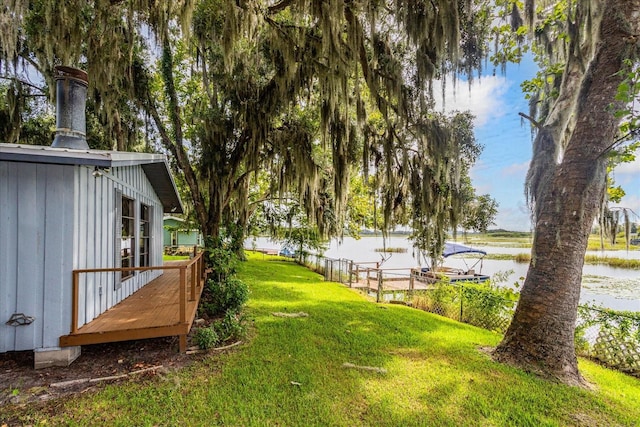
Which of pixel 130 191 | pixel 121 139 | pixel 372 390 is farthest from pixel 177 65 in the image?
pixel 372 390

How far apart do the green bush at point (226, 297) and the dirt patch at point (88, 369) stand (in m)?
1.34

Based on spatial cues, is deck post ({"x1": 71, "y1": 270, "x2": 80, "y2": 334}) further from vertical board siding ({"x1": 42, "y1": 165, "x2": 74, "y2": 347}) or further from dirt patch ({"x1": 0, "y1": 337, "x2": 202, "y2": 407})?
dirt patch ({"x1": 0, "y1": 337, "x2": 202, "y2": 407})

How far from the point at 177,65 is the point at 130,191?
584cm

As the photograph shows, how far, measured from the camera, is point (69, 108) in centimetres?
437

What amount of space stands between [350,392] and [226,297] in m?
3.16

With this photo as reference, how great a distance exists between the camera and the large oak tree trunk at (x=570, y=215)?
397cm

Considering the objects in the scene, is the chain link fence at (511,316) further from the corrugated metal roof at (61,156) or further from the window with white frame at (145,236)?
the corrugated metal roof at (61,156)

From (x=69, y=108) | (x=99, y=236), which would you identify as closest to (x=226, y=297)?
(x=99, y=236)

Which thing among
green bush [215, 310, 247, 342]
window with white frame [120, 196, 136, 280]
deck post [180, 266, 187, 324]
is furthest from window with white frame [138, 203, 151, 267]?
deck post [180, 266, 187, 324]

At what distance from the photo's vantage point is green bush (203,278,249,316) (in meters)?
5.68

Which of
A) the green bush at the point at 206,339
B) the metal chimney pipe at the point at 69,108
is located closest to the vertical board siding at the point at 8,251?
the metal chimney pipe at the point at 69,108

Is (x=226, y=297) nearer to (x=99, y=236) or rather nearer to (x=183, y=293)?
(x=183, y=293)

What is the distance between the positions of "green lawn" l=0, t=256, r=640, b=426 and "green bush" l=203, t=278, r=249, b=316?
638 millimetres

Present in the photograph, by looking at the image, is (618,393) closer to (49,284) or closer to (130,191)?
(49,284)
